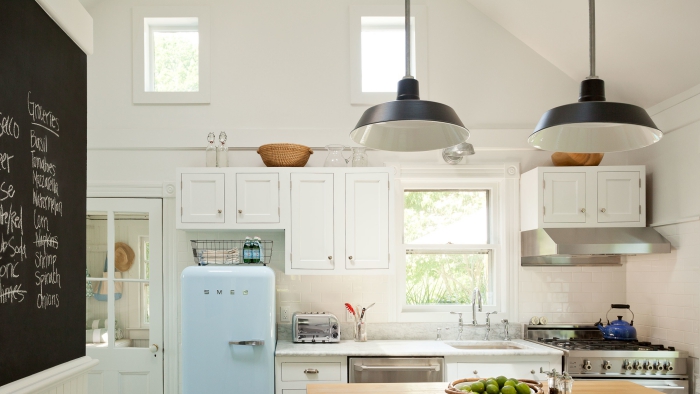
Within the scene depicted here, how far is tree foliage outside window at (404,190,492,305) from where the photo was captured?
17.3ft

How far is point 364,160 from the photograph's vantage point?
4.92 metres

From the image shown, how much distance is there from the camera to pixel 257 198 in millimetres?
4730

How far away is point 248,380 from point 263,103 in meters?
2.13

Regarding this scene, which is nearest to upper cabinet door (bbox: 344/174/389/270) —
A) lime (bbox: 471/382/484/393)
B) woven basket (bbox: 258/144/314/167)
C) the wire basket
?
woven basket (bbox: 258/144/314/167)

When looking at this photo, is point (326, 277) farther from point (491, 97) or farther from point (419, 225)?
point (491, 97)

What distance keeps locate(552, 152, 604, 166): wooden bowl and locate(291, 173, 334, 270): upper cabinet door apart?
1.76 metres

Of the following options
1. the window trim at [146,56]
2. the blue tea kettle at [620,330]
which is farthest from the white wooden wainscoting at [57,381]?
the blue tea kettle at [620,330]

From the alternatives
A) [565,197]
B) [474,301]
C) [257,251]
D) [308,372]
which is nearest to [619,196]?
[565,197]

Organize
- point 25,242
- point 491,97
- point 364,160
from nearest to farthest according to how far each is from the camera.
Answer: point 25,242 → point 364,160 → point 491,97

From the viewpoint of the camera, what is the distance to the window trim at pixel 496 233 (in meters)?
5.12

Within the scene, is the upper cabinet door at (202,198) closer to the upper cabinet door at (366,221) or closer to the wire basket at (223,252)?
the wire basket at (223,252)

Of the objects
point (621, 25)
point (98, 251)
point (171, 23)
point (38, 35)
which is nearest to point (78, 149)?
point (38, 35)

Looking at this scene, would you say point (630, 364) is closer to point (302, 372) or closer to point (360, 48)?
point (302, 372)

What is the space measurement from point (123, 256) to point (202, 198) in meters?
0.82
